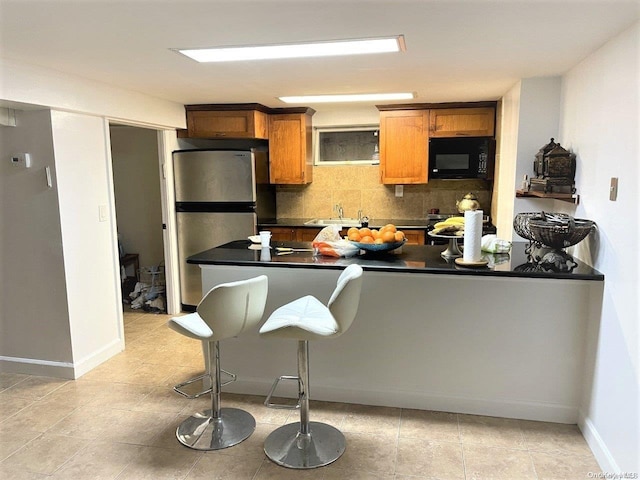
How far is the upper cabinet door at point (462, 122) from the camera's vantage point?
15.2ft

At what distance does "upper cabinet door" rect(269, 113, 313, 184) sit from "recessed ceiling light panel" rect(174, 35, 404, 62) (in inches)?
88.2

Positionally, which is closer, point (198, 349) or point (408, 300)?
point (408, 300)

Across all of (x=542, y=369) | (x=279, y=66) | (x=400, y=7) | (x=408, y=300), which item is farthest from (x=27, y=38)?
(x=542, y=369)

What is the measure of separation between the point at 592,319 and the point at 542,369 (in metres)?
0.40

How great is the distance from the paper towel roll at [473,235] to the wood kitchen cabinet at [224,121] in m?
2.73

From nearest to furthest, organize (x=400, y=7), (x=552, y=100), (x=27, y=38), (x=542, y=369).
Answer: (x=400, y=7) < (x=27, y=38) < (x=542, y=369) < (x=552, y=100)

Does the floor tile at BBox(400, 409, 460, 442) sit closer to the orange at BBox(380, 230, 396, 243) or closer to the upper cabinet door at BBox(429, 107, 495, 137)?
the orange at BBox(380, 230, 396, 243)

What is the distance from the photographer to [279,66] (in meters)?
2.99

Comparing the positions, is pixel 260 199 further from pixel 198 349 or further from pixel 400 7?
pixel 400 7

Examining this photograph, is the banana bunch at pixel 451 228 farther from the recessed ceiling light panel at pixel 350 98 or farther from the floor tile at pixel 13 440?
the floor tile at pixel 13 440

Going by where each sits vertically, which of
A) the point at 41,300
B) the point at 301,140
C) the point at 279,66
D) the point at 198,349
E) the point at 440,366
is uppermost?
the point at 279,66

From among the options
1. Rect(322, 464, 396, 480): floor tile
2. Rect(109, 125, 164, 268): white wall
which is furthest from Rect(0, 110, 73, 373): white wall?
Rect(322, 464, 396, 480): floor tile

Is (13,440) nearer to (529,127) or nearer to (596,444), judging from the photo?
(596,444)

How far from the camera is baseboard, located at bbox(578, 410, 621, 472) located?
2213 mm
